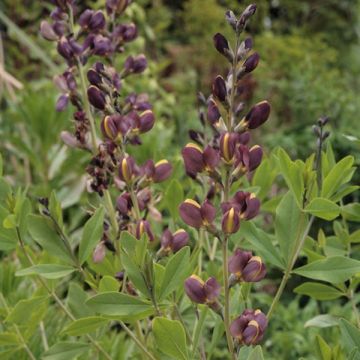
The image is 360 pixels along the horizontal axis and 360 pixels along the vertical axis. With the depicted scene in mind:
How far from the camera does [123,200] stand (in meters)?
0.88

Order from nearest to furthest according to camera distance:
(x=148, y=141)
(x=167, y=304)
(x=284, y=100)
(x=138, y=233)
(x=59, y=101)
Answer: (x=167, y=304) < (x=138, y=233) < (x=59, y=101) < (x=148, y=141) < (x=284, y=100)

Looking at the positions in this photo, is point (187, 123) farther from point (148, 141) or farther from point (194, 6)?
point (194, 6)

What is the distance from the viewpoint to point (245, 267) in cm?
73

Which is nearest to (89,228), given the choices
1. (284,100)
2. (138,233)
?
(138,233)

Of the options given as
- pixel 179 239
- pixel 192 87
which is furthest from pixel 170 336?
pixel 192 87

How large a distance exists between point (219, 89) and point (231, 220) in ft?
0.44

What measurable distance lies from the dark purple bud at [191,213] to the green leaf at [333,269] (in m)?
0.14

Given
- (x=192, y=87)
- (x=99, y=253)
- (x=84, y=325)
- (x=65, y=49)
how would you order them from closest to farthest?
1. (x=84, y=325)
2. (x=99, y=253)
3. (x=65, y=49)
4. (x=192, y=87)

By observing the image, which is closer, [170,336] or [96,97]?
[170,336]

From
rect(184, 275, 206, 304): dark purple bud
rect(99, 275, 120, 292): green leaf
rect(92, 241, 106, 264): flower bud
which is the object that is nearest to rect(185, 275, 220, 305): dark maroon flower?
rect(184, 275, 206, 304): dark purple bud

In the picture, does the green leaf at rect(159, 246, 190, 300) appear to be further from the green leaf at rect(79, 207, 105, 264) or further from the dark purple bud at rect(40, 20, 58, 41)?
the dark purple bud at rect(40, 20, 58, 41)

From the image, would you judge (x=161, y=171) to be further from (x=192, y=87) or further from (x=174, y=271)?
(x=192, y=87)

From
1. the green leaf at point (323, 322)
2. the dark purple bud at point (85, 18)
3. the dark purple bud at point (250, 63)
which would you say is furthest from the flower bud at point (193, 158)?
the dark purple bud at point (85, 18)

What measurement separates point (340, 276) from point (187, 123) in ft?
8.05
